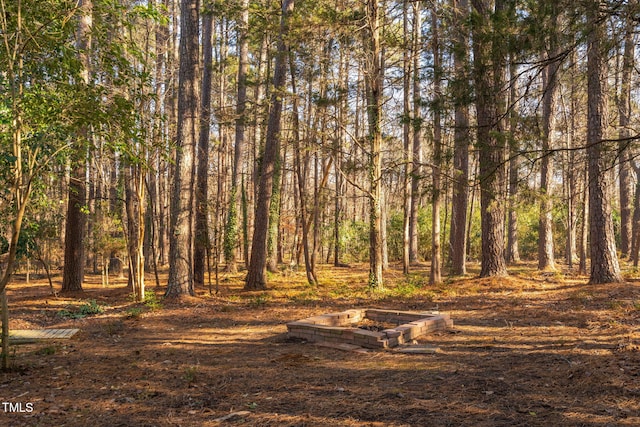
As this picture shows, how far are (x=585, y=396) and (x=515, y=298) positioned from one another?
699 cm

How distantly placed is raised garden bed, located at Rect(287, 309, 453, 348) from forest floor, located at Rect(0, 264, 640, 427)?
0.25m

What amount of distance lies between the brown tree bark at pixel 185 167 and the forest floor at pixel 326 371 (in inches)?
66.6

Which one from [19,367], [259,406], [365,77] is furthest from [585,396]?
[365,77]

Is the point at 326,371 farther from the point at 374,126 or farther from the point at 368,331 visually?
the point at 374,126

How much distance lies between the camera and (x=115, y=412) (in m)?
4.47

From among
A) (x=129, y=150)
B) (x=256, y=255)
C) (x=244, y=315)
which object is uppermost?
(x=129, y=150)

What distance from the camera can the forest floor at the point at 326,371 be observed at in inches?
167

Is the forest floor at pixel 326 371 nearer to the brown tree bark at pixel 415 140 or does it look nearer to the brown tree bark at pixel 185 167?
the brown tree bark at pixel 185 167

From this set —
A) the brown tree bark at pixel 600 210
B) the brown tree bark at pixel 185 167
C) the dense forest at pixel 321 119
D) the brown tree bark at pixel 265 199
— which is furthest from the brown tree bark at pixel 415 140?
the brown tree bark at pixel 185 167

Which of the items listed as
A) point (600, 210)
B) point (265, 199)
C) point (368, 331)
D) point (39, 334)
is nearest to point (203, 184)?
point (265, 199)

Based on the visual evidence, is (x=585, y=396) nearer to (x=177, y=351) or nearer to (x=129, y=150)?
(x=177, y=351)

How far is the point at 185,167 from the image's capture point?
12156 millimetres

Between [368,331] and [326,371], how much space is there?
1.56 meters

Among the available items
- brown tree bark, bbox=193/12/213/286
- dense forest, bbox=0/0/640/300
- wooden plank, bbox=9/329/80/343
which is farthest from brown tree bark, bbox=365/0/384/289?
wooden plank, bbox=9/329/80/343
